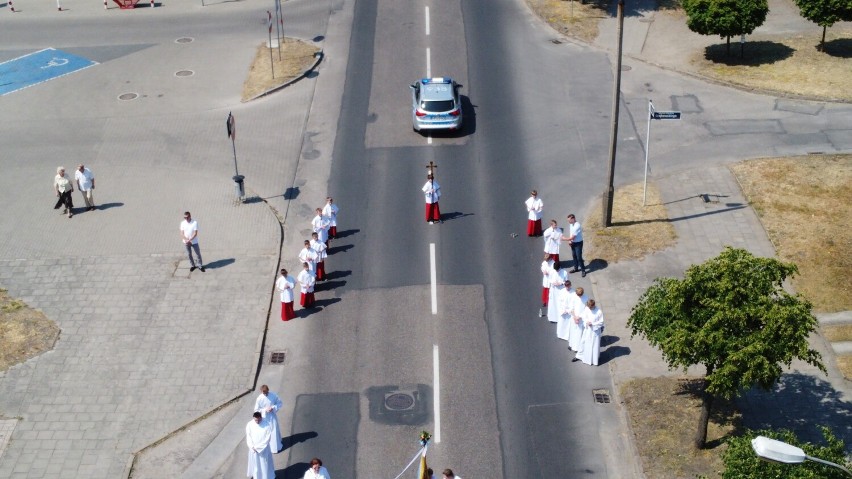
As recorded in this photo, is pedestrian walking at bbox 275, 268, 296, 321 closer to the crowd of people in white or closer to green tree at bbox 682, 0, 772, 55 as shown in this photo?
the crowd of people in white

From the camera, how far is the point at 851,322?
2600 cm

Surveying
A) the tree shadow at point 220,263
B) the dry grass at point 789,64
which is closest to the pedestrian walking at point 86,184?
the tree shadow at point 220,263

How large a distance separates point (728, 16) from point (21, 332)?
2596 centimetres

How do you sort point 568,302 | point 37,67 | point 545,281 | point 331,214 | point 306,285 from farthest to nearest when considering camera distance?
point 37,67
point 331,214
point 306,285
point 545,281
point 568,302

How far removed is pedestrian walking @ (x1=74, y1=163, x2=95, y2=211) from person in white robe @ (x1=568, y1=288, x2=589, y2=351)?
1510 centimetres

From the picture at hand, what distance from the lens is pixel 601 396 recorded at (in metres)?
23.9

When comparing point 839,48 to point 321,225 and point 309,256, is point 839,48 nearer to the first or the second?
point 321,225

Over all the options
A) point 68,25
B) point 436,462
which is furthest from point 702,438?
point 68,25

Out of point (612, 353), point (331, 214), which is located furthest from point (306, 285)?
point (612, 353)

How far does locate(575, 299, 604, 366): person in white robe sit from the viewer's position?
80.0ft

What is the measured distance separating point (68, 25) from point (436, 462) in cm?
3127

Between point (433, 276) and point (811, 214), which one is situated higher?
point (811, 214)

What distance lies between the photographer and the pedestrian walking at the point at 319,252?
27594 mm

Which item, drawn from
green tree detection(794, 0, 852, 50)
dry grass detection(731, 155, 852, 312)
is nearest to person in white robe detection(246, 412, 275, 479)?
dry grass detection(731, 155, 852, 312)
